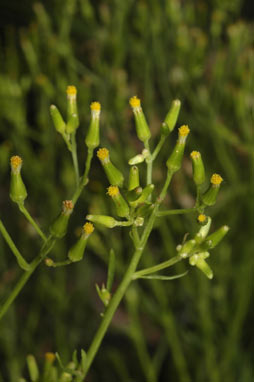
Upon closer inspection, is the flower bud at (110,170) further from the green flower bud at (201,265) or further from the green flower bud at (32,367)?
the green flower bud at (32,367)

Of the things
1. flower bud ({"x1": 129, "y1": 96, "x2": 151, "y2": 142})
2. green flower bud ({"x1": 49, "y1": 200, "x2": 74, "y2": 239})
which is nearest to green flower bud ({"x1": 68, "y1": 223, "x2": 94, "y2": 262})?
green flower bud ({"x1": 49, "y1": 200, "x2": 74, "y2": 239})

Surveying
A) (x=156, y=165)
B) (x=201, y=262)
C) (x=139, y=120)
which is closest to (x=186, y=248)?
(x=201, y=262)

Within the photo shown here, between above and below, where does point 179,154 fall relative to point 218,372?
above

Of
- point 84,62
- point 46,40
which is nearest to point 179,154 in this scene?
point 46,40

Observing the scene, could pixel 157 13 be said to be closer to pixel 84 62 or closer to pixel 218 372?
pixel 84 62

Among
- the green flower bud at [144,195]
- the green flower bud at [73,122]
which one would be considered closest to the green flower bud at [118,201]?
the green flower bud at [144,195]

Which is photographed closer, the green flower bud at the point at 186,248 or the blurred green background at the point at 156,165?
the green flower bud at the point at 186,248
